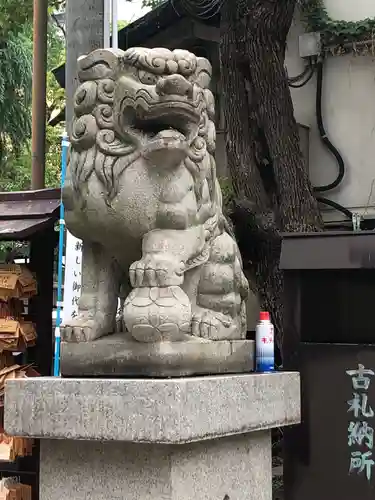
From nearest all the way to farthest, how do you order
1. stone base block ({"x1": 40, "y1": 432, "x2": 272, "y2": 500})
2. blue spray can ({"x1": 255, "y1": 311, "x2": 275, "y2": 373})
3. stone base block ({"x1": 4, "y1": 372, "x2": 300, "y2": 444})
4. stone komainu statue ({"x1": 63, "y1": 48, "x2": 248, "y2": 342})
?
1. stone base block ({"x1": 4, "y1": 372, "x2": 300, "y2": 444})
2. stone base block ({"x1": 40, "y1": 432, "x2": 272, "y2": 500})
3. stone komainu statue ({"x1": 63, "y1": 48, "x2": 248, "y2": 342})
4. blue spray can ({"x1": 255, "y1": 311, "x2": 275, "y2": 373})

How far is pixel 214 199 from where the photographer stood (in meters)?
4.10

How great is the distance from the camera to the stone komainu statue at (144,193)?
362cm

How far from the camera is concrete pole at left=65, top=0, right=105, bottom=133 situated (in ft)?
18.4

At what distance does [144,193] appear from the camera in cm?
370

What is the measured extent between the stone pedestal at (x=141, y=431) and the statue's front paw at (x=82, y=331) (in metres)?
0.25

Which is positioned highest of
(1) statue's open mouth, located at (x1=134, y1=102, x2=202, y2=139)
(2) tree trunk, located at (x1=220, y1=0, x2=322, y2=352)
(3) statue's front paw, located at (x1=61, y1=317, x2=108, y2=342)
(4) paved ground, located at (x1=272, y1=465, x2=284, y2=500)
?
(2) tree trunk, located at (x1=220, y1=0, x2=322, y2=352)

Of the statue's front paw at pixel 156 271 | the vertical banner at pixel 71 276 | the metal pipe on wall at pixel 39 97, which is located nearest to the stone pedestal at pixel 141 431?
the statue's front paw at pixel 156 271

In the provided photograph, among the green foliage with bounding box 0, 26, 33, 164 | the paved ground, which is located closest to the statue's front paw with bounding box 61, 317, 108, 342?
the paved ground

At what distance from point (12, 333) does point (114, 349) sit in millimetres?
2593

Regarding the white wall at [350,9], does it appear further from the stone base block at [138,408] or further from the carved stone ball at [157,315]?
the carved stone ball at [157,315]

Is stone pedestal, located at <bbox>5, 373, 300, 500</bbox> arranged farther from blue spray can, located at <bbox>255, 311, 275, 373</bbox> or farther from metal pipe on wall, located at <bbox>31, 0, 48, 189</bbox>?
metal pipe on wall, located at <bbox>31, 0, 48, 189</bbox>

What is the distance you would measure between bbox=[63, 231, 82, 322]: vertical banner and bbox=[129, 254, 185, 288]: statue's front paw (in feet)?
7.15

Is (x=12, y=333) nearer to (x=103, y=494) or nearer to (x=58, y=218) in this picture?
(x=58, y=218)

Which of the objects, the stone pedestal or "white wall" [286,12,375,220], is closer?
the stone pedestal
